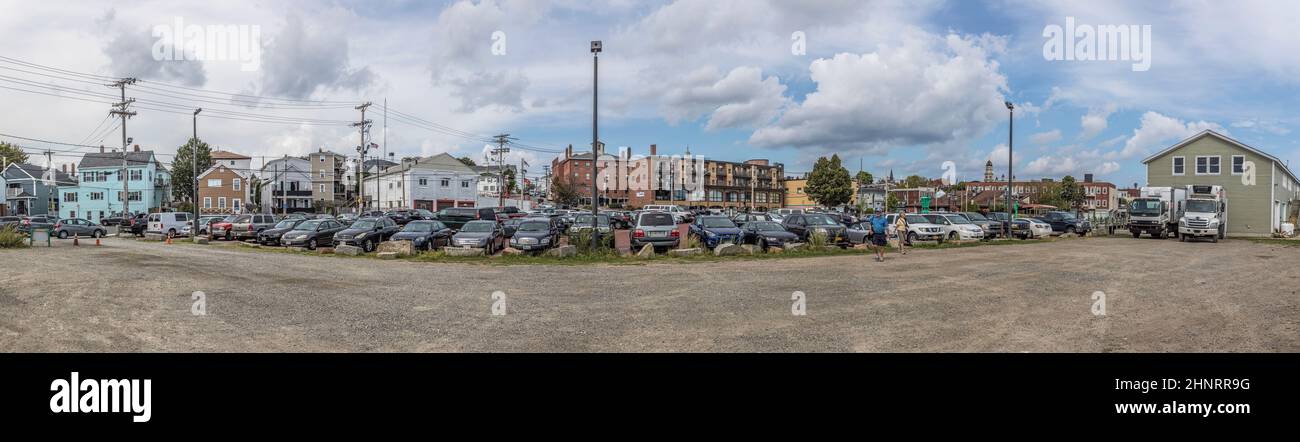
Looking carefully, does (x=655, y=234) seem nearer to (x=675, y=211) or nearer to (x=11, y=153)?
(x=675, y=211)

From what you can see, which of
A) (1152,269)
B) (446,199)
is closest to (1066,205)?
(446,199)

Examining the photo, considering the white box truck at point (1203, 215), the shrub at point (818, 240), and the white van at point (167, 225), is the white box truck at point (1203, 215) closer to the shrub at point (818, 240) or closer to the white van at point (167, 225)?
the shrub at point (818, 240)

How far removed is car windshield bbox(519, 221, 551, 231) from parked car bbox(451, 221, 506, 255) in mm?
938

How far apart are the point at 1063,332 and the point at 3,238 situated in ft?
100

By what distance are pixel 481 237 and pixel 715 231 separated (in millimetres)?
7931

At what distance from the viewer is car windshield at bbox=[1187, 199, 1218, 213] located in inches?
1250

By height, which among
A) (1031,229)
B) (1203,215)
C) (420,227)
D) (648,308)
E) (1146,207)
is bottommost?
(648,308)

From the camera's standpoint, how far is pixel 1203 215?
3111 centimetres

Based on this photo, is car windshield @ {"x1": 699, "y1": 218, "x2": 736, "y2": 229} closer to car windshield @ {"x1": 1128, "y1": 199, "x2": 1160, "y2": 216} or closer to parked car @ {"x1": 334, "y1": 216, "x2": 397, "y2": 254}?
parked car @ {"x1": 334, "y1": 216, "x2": 397, "y2": 254}

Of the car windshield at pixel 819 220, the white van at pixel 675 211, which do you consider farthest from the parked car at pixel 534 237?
the car windshield at pixel 819 220

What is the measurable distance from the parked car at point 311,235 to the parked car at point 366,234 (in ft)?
3.57

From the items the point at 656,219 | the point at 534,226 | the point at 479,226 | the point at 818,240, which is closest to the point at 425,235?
the point at 479,226

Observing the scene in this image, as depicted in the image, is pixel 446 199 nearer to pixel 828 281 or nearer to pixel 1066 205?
pixel 828 281

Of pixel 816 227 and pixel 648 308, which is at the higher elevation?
pixel 816 227
